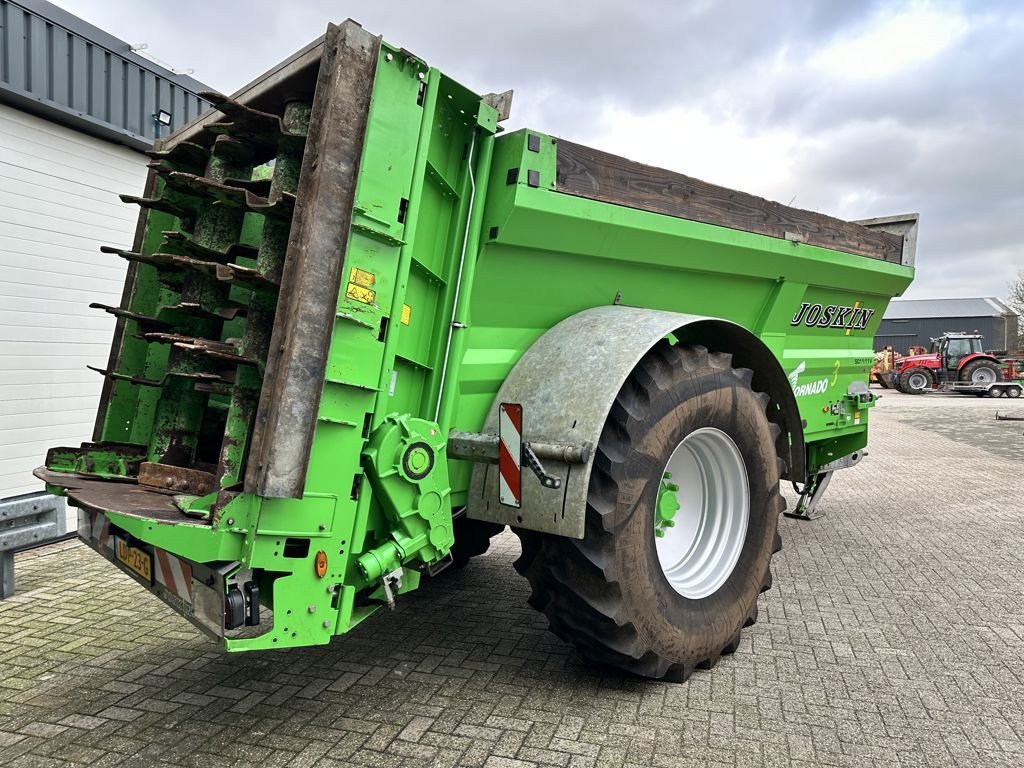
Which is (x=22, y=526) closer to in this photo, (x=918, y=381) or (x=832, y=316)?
(x=832, y=316)

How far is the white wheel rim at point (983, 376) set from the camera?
89.6ft

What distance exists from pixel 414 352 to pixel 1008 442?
13.9 metres

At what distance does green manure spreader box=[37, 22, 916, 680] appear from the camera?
7.94 feet

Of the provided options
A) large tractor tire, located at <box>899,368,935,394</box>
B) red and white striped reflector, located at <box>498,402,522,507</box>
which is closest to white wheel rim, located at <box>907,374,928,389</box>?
large tractor tire, located at <box>899,368,935,394</box>

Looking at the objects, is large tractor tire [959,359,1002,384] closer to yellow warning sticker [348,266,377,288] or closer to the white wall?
the white wall

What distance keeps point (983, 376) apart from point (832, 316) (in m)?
26.8

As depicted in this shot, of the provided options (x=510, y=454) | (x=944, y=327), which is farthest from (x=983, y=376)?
(x=944, y=327)

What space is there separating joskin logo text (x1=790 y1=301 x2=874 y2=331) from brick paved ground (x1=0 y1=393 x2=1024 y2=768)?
1694 millimetres

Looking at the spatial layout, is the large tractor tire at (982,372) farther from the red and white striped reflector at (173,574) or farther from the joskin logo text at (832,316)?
the red and white striped reflector at (173,574)

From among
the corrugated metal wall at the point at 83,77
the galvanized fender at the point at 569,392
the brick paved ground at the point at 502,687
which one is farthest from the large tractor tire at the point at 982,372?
the corrugated metal wall at the point at 83,77

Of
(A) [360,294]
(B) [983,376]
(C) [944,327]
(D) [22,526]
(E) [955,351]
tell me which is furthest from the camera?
(C) [944,327]

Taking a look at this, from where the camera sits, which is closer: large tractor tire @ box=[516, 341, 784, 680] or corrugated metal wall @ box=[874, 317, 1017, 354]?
large tractor tire @ box=[516, 341, 784, 680]

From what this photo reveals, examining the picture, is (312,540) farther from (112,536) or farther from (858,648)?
(858,648)

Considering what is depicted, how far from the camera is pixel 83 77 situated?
5371 millimetres
